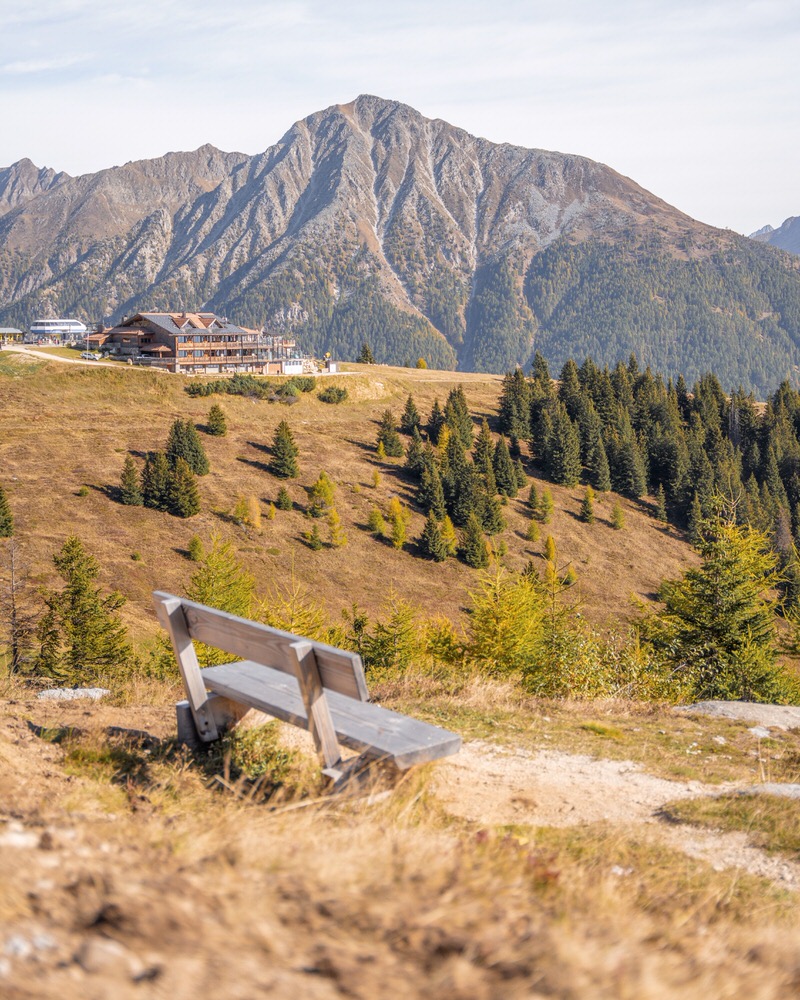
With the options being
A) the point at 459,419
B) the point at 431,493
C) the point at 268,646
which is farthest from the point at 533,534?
the point at 268,646

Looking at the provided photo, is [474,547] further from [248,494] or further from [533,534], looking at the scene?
[248,494]

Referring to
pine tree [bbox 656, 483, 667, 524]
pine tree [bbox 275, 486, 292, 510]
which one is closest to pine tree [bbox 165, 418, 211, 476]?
pine tree [bbox 275, 486, 292, 510]

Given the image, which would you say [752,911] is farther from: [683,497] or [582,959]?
[683,497]

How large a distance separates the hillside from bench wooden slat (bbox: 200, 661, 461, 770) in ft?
106

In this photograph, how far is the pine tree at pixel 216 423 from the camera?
71.9 meters

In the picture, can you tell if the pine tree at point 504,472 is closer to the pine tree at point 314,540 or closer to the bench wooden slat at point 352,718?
the pine tree at point 314,540

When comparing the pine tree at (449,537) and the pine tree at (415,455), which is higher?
the pine tree at (415,455)

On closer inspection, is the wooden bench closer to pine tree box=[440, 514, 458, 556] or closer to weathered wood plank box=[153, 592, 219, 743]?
weathered wood plank box=[153, 592, 219, 743]

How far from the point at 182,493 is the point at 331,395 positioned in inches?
1153

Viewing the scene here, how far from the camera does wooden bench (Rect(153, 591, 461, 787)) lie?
540 cm

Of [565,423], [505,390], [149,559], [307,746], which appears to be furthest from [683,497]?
[307,746]

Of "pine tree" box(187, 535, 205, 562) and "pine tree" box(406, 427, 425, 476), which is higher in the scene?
"pine tree" box(406, 427, 425, 476)

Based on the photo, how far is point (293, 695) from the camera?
678cm

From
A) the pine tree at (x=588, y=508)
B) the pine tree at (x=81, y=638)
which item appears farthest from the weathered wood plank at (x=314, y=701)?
the pine tree at (x=588, y=508)
